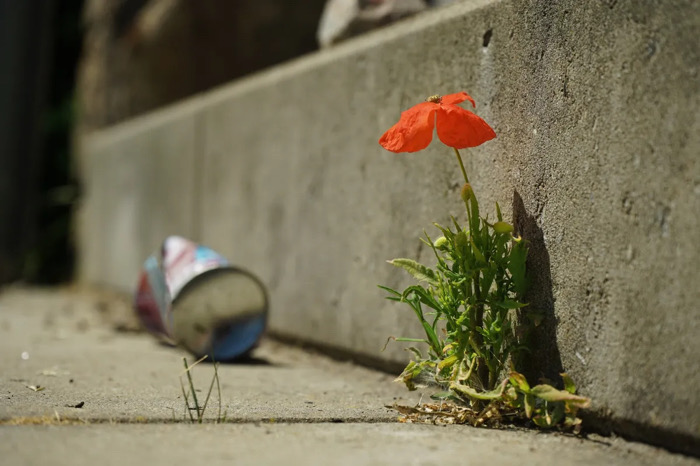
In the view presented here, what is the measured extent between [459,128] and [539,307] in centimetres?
45

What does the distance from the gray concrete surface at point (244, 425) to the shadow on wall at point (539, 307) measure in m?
0.18

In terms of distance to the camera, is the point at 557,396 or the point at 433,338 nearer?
the point at 557,396

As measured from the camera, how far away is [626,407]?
5.90 ft

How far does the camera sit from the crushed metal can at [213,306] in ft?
10.2

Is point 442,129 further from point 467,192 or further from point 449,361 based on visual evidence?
point 449,361

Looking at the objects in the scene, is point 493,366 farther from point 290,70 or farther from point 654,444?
point 290,70

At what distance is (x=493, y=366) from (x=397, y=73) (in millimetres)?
1129

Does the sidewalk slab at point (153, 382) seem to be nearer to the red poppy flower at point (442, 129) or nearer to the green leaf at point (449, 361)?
the green leaf at point (449, 361)

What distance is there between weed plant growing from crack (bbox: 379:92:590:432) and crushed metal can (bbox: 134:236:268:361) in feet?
3.59

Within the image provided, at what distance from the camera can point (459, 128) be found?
2.05 metres

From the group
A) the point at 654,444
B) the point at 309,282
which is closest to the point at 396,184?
the point at 309,282

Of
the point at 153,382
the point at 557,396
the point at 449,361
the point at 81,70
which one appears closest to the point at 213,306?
the point at 153,382

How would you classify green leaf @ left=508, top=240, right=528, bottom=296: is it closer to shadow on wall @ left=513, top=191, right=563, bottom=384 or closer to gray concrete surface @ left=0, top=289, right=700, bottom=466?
shadow on wall @ left=513, top=191, right=563, bottom=384

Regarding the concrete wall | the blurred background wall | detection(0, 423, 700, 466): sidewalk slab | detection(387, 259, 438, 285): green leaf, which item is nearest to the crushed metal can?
the concrete wall
